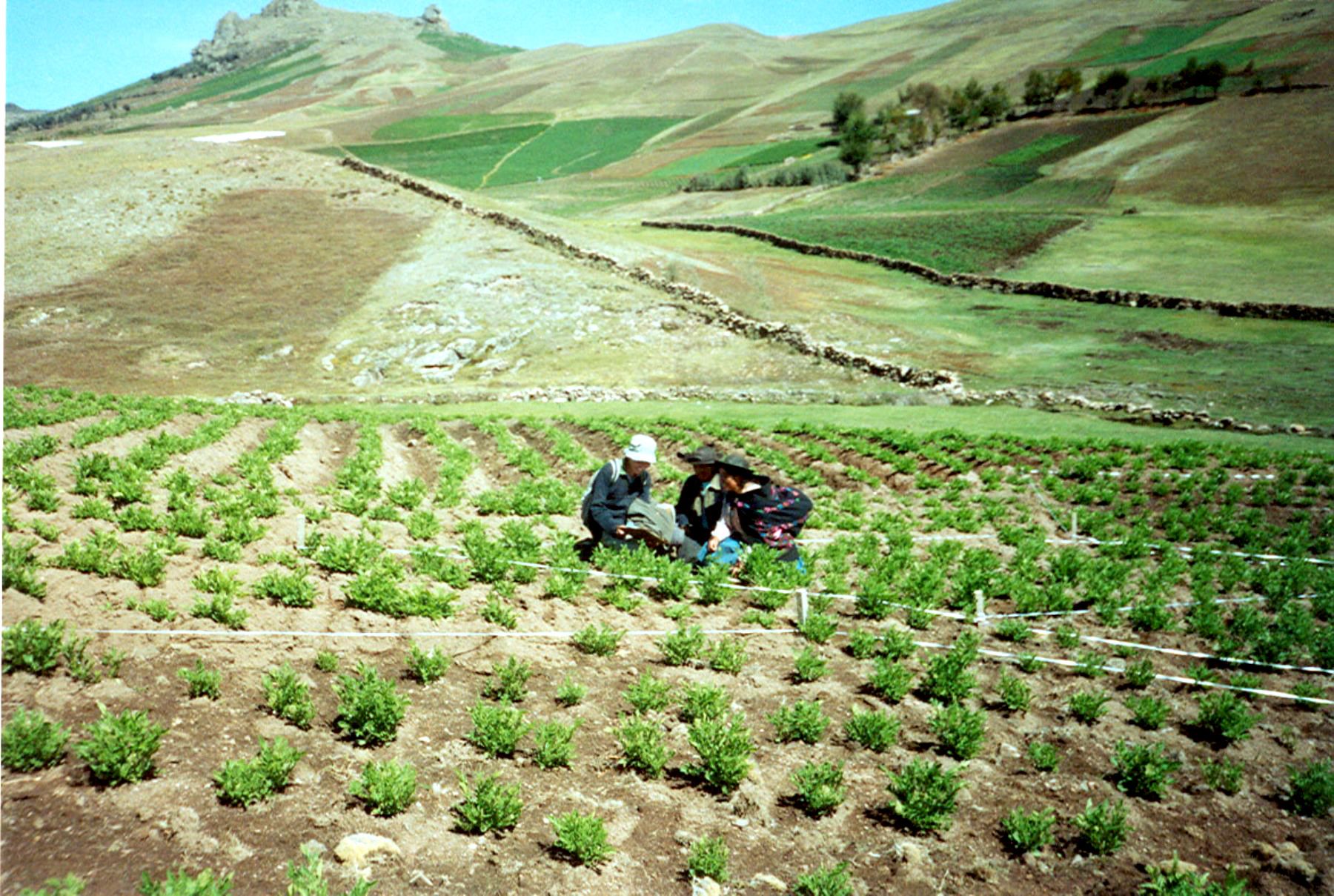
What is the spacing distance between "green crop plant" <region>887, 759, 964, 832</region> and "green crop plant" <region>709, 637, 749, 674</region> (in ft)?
8.02

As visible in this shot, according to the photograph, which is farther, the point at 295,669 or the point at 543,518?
the point at 543,518

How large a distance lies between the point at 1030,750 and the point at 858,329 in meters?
35.8

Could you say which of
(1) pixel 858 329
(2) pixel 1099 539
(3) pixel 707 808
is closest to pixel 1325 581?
(2) pixel 1099 539

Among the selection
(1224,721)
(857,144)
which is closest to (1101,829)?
(1224,721)

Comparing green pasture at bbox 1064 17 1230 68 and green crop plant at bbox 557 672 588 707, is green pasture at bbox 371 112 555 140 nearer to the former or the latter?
green pasture at bbox 1064 17 1230 68

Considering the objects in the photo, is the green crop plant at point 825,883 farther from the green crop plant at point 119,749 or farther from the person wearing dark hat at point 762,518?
the person wearing dark hat at point 762,518

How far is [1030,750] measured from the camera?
8367 millimetres

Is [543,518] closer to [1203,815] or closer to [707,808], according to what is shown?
[707,808]

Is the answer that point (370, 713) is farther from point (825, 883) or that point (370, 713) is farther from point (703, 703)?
point (825, 883)

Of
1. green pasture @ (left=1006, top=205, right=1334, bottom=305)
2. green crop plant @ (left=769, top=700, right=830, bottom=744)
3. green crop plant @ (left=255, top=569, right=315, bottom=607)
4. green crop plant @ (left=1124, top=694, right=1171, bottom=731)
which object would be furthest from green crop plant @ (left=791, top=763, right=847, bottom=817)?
green pasture @ (left=1006, top=205, right=1334, bottom=305)

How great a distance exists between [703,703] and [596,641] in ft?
5.30

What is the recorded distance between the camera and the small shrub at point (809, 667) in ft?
31.0

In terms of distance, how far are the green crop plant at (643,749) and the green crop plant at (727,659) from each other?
1.82m

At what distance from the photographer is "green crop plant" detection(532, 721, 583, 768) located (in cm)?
728
